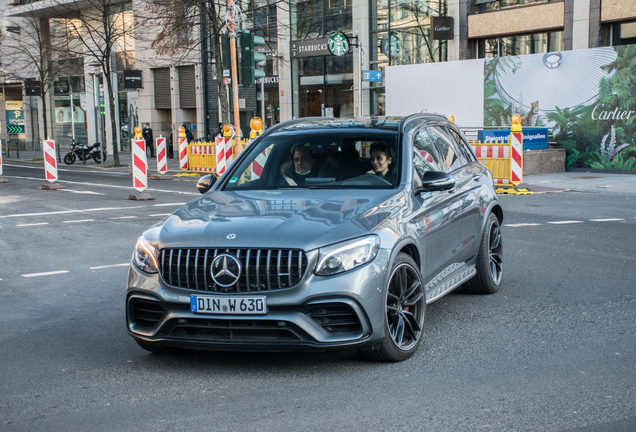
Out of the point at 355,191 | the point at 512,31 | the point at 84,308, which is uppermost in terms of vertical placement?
the point at 512,31

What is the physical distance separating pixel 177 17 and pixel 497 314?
21958 mm

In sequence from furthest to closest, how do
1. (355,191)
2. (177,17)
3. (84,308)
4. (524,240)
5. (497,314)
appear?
(177,17) < (524,240) < (84,308) < (497,314) < (355,191)

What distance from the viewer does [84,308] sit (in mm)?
6770

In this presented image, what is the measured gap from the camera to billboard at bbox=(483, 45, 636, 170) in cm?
2056

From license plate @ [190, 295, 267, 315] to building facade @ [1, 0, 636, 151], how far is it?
19472 mm

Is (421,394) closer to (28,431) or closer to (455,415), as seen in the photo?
(455,415)

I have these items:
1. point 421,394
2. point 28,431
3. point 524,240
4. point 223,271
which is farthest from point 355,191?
point 524,240

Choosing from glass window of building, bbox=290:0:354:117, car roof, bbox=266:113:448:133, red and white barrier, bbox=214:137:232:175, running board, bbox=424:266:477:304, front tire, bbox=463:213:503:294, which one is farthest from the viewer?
glass window of building, bbox=290:0:354:117

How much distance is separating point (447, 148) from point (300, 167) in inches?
59.0

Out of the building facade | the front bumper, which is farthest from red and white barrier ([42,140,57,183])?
the front bumper

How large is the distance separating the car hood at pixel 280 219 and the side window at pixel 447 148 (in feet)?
4.11

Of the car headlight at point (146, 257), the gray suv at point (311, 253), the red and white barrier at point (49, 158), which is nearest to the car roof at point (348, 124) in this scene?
the gray suv at point (311, 253)

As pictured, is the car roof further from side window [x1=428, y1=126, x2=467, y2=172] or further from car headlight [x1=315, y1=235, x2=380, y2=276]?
car headlight [x1=315, y1=235, x2=380, y2=276]

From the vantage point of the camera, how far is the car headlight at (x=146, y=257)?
4785mm
